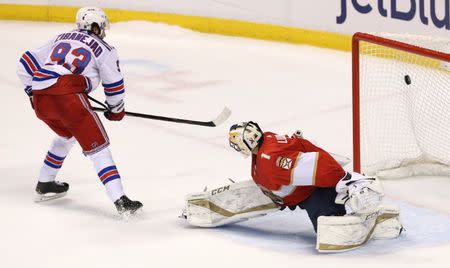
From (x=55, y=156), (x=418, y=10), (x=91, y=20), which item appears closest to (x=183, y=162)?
(x=55, y=156)

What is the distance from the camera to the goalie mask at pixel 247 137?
171 inches

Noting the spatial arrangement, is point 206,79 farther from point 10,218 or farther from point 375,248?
point 375,248

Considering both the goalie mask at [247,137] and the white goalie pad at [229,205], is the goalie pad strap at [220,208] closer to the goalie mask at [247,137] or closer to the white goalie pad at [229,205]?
the white goalie pad at [229,205]

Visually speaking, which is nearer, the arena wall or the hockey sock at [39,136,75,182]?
the hockey sock at [39,136,75,182]

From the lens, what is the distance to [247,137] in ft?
14.3

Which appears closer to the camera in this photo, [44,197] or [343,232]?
[343,232]

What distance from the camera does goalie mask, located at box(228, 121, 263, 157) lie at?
4.35 m

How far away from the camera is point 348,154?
5.83 meters

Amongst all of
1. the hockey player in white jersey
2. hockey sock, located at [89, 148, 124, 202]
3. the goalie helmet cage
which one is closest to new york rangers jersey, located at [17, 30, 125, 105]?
the hockey player in white jersey

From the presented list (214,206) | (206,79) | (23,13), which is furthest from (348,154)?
(23,13)

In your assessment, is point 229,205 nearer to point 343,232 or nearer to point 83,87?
point 343,232

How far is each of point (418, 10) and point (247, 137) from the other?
3.18 meters

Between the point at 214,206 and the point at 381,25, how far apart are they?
3.20m

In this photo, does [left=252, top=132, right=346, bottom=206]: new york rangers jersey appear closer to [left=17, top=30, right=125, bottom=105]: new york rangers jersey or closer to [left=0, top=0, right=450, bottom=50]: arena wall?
[left=17, top=30, right=125, bottom=105]: new york rangers jersey
